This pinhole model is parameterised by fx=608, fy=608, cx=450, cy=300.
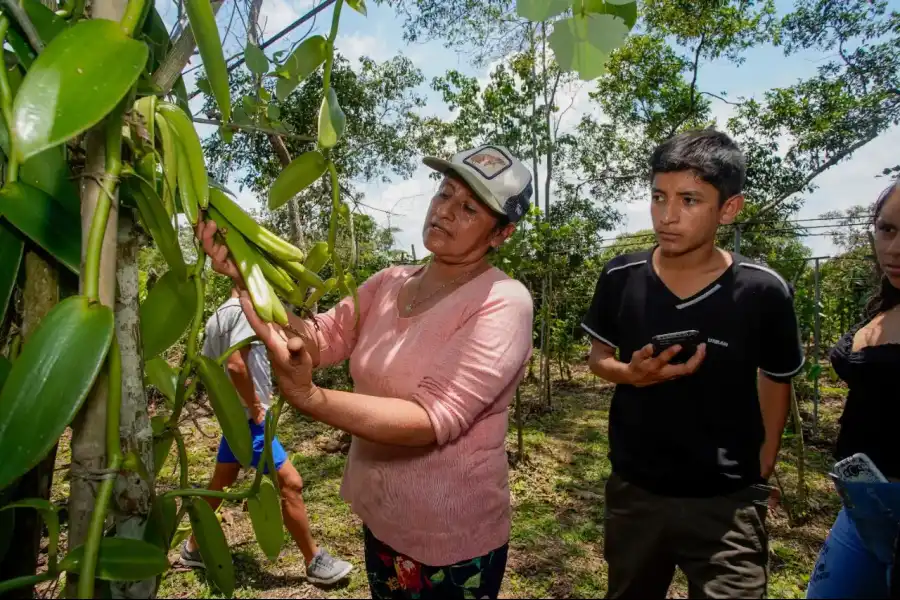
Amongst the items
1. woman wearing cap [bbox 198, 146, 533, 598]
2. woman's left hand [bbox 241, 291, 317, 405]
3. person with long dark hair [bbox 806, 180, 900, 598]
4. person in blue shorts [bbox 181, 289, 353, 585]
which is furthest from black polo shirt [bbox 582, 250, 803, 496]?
person in blue shorts [bbox 181, 289, 353, 585]

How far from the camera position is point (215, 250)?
0.44m

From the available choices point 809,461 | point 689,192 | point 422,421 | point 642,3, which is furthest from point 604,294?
point 642,3

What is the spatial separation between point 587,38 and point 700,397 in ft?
2.87

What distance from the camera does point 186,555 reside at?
2053 mm

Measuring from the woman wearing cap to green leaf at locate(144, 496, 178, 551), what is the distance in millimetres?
351

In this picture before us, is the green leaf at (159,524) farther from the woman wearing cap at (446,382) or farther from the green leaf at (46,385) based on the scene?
the woman wearing cap at (446,382)

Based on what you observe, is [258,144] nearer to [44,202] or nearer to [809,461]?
[809,461]

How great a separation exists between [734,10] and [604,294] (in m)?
8.58

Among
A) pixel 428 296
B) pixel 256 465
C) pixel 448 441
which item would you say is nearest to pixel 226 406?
pixel 448 441

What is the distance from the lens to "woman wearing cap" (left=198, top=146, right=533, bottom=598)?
0.78 metres

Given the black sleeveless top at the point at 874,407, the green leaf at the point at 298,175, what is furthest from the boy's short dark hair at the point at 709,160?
the green leaf at the point at 298,175

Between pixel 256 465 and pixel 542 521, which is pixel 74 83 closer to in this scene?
pixel 256 465

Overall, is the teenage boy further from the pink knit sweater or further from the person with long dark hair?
the pink knit sweater

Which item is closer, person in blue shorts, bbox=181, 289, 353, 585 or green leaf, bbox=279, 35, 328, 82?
green leaf, bbox=279, 35, 328, 82
